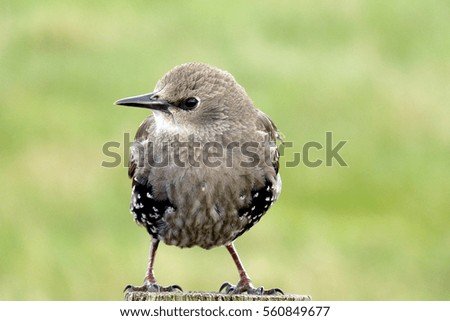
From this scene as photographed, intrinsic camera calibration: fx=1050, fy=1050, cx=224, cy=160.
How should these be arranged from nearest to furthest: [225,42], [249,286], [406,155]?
[249,286], [406,155], [225,42]

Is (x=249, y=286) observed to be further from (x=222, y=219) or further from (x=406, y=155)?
(x=406, y=155)

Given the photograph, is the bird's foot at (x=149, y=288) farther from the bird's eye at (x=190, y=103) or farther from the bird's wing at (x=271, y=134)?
the bird's eye at (x=190, y=103)

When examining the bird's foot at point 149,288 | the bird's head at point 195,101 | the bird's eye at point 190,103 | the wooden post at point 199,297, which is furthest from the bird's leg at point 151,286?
the bird's eye at point 190,103

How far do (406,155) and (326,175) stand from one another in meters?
1.45

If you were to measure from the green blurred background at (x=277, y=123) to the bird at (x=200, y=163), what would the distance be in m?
3.41

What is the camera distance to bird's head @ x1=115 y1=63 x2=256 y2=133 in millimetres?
7691

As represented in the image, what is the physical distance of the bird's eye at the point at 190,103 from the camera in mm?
7773

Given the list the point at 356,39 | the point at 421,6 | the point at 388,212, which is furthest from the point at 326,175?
the point at 421,6

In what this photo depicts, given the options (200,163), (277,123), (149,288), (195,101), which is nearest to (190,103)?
(195,101)

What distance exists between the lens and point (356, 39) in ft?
56.1

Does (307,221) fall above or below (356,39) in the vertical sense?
below

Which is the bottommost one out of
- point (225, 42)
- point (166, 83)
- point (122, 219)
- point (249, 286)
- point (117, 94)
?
point (249, 286)

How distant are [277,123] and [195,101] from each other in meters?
6.58

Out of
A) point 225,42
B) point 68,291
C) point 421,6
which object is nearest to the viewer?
point 68,291
